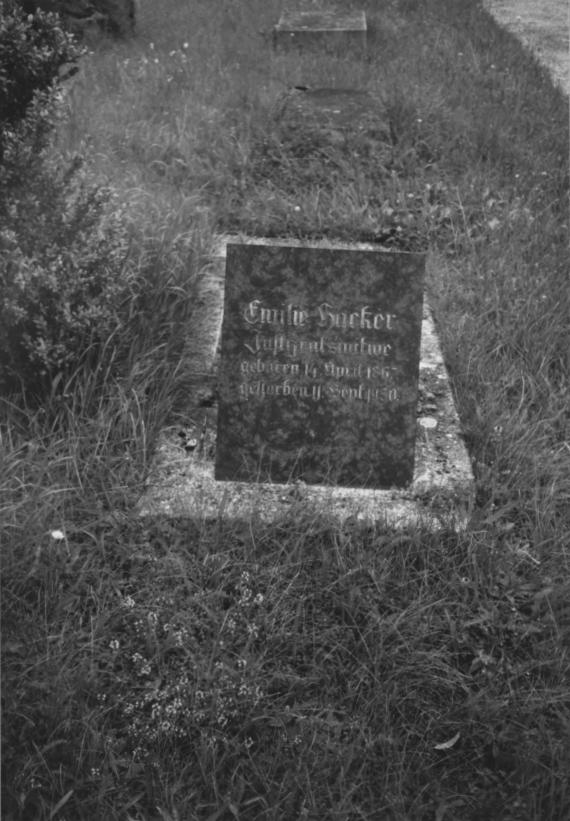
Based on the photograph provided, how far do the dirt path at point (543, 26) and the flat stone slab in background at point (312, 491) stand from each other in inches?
205

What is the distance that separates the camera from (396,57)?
7641 mm

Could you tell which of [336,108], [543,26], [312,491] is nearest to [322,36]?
[336,108]

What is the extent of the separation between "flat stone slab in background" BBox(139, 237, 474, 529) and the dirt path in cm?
520

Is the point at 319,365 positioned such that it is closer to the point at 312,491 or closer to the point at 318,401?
the point at 318,401

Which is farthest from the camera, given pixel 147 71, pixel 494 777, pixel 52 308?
pixel 147 71

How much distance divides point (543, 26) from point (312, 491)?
838 cm

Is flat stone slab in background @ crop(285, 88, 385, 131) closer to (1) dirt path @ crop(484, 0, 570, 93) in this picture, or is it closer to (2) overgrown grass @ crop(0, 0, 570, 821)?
(2) overgrown grass @ crop(0, 0, 570, 821)

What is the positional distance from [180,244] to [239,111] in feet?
7.43

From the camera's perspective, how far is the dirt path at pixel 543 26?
836 cm

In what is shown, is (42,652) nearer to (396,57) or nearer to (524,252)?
(524,252)

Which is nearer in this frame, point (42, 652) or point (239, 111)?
point (42, 652)

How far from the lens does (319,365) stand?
2959 mm

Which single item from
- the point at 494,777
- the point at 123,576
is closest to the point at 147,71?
the point at 123,576

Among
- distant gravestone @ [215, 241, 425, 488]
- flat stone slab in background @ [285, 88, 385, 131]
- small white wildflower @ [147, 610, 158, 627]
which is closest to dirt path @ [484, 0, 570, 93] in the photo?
flat stone slab in background @ [285, 88, 385, 131]
